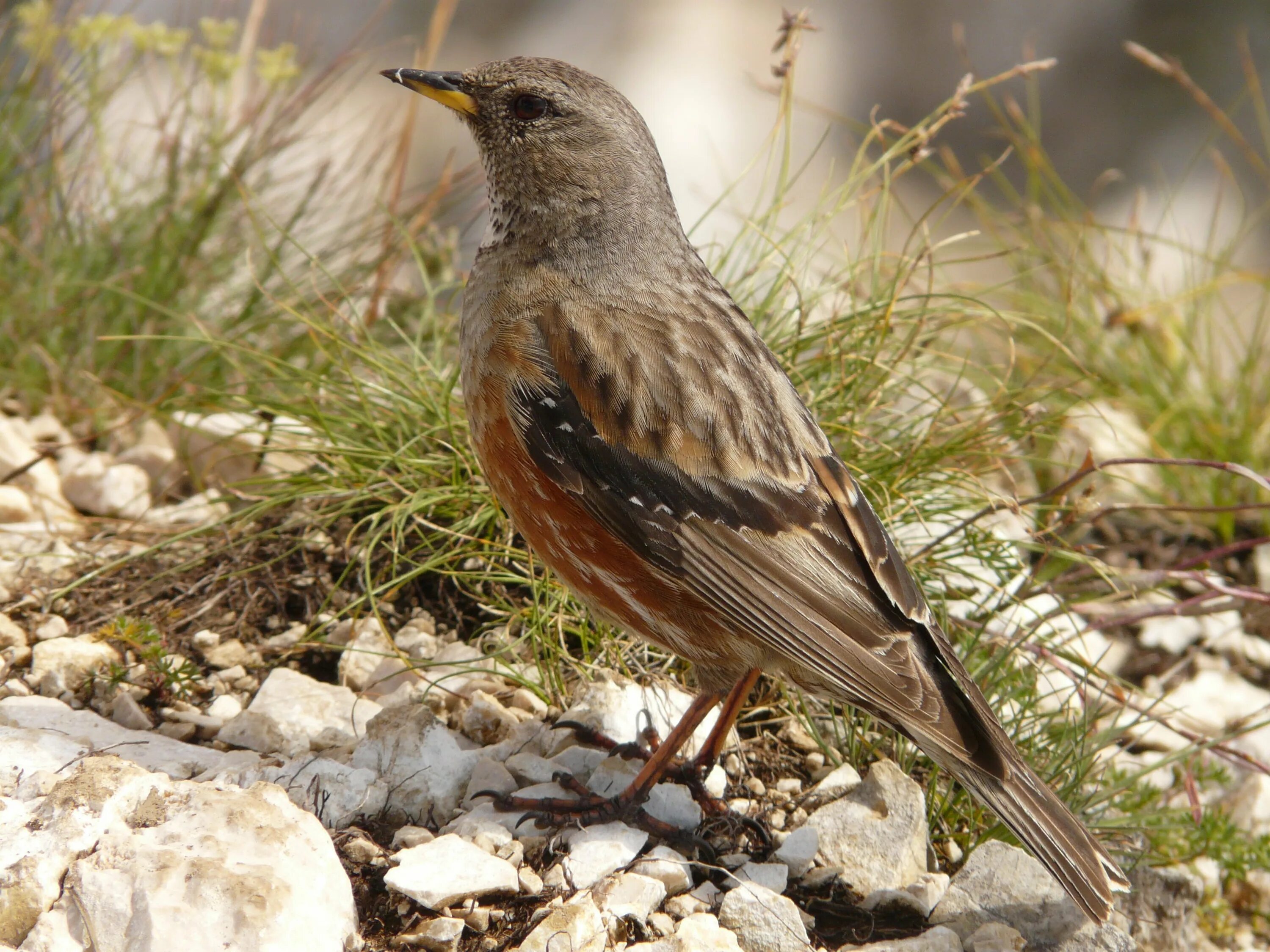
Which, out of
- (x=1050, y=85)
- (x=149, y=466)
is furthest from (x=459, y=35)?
(x=149, y=466)

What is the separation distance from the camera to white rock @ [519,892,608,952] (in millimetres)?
2887

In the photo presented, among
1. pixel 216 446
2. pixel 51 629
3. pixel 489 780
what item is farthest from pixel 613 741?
pixel 216 446

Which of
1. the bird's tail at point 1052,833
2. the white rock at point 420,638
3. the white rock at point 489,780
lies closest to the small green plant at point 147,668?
the white rock at point 420,638

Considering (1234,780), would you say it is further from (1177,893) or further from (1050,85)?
(1050,85)

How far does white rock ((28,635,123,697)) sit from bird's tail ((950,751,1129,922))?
8.13ft

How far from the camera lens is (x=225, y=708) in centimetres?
388

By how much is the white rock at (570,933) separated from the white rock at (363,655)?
129 cm

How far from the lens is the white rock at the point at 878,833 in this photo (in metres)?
3.44

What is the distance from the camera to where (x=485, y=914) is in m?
3.03

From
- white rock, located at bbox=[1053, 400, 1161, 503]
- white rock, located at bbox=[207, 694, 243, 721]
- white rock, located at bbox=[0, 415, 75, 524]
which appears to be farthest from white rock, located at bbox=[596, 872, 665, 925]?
white rock, located at bbox=[1053, 400, 1161, 503]

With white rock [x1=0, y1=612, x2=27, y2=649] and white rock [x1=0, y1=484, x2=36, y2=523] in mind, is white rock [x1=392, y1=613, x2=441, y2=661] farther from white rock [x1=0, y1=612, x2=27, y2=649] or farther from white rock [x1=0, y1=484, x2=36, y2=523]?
white rock [x1=0, y1=484, x2=36, y2=523]

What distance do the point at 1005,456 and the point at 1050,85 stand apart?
32.7 ft

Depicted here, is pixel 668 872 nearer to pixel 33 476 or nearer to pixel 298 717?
pixel 298 717

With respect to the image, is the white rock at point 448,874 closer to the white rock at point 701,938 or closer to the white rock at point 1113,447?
the white rock at point 701,938
